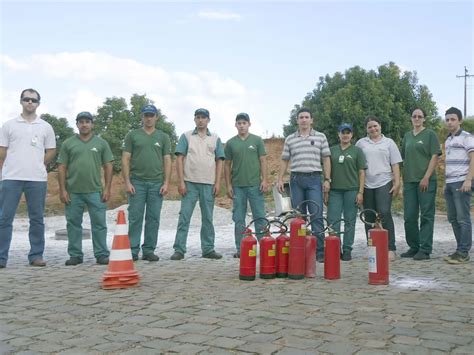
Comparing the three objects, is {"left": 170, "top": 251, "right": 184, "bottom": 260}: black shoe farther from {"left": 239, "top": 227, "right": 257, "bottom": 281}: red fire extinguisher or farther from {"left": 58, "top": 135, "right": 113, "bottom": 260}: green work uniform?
{"left": 239, "top": 227, "right": 257, "bottom": 281}: red fire extinguisher

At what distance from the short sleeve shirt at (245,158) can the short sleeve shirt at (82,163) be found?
69.3 inches

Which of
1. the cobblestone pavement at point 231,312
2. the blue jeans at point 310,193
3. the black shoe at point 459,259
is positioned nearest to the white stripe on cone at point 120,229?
the cobblestone pavement at point 231,312

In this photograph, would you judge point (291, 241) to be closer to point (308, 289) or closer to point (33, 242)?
point (308, 289)

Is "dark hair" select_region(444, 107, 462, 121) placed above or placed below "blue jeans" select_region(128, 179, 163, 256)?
above

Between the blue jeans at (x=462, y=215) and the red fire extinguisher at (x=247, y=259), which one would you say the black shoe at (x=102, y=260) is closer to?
the red fire extinguisher at (x=247, y=259)

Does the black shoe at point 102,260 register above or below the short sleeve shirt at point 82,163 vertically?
below

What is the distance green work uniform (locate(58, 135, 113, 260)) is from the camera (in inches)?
272

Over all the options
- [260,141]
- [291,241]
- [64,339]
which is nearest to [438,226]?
[260,141]

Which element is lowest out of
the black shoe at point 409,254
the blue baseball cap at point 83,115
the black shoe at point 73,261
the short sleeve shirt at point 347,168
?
the black shoe at point 409,254

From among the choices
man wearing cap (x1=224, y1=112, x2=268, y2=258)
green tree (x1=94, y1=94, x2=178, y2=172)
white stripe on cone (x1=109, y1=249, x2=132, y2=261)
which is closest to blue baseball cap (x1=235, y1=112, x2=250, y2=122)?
man wearing cap (x1=224, y1=112, x2=268, y2=258)

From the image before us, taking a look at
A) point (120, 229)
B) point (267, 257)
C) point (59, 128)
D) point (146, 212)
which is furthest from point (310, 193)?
point (59, 128)

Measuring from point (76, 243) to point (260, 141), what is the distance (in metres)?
2.91

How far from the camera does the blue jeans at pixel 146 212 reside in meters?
7.22

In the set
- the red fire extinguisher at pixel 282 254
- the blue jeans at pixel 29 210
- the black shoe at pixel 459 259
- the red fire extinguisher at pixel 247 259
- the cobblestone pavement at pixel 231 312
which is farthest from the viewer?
the black shoe at pixel 459 259
